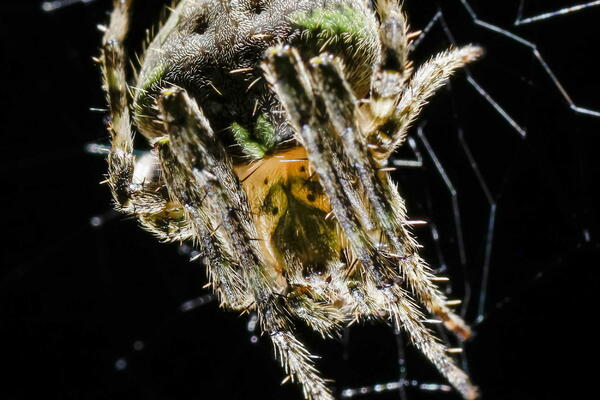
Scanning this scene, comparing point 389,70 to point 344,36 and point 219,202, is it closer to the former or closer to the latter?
point 344,36

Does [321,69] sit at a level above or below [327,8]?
below

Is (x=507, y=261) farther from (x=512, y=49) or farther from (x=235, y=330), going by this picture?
(x=235, y=330)

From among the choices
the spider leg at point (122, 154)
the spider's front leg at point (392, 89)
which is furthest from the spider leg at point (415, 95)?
the spider leg at point (122, 154)

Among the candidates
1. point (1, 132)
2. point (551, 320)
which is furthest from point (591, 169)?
point (1, 132)

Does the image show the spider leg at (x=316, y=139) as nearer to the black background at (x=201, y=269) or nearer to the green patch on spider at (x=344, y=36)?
the green patch on spider at (x=344, y=36)

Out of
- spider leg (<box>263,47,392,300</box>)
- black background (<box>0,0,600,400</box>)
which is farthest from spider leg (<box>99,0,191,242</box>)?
black background (<box>0,0,600,400</box>)

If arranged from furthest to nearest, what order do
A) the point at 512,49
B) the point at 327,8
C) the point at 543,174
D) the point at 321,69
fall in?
1. the point at 543,174
2. the point at 512,49
3. the point at 327,8
4. the point at 321,69

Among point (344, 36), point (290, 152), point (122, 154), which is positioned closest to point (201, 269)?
point (122, 154)

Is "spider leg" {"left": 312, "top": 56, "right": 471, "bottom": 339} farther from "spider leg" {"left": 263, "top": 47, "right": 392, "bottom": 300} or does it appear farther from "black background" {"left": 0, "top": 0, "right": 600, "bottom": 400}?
"black background" {"left": 0, "top": 0, "right": 600, "bottom": 400}
